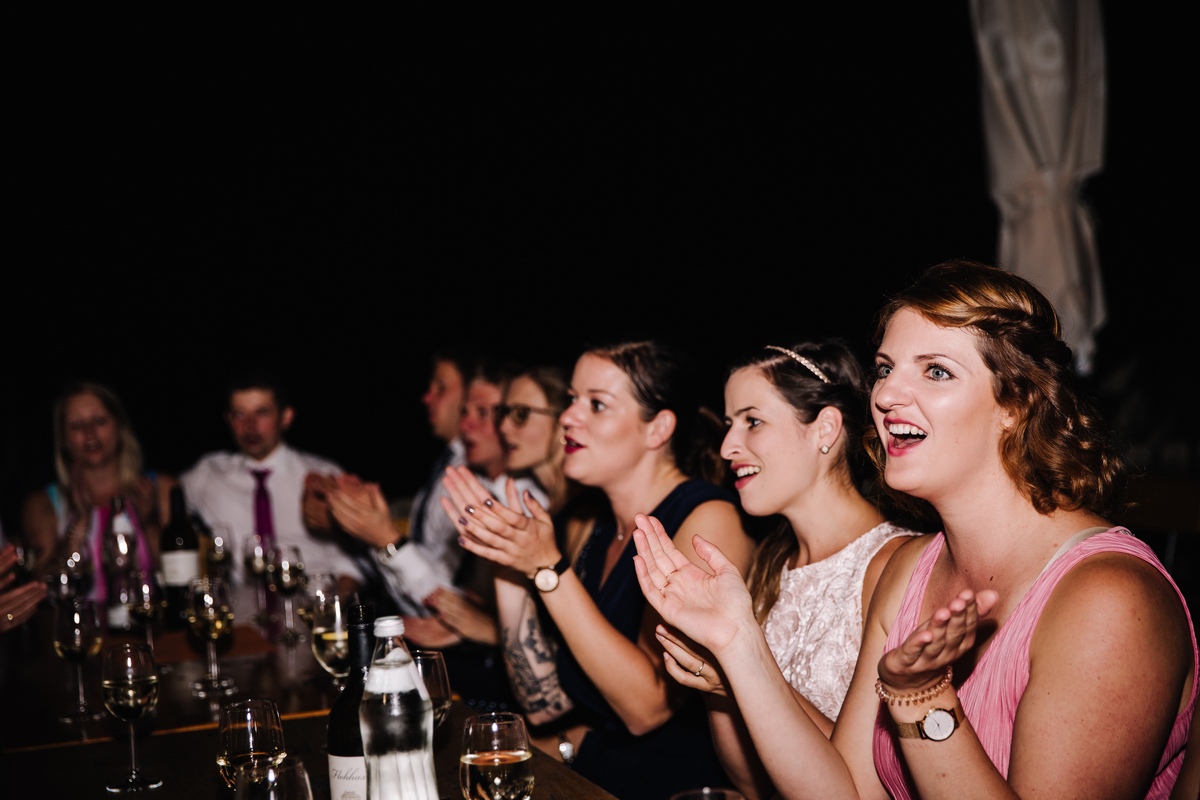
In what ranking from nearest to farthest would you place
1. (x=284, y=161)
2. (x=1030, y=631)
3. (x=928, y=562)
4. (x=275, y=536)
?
(x=1030, y=631), (x=928, y=562), (x=275, y=536), (x=284, y=161)

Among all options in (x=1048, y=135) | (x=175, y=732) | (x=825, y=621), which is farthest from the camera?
(x=1048, y=135)

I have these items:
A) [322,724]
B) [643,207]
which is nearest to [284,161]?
[643,207]

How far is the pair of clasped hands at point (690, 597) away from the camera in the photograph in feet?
4.27

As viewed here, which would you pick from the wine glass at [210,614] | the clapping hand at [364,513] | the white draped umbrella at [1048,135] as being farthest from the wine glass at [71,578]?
the white draped umbrella at [1048,135]

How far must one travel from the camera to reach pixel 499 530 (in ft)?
7.39

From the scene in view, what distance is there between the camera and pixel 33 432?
25.9 feet

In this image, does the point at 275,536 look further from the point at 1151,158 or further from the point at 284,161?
the point at 1151,158

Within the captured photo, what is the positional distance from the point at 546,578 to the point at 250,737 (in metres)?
0.94

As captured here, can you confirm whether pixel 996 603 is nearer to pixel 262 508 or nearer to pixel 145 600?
pixel 145 600

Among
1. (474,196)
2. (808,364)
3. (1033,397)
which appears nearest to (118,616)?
(808,364)

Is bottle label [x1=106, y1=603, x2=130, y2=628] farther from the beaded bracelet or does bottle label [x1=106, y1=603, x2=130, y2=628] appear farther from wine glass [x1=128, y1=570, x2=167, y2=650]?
the beaded bracelet

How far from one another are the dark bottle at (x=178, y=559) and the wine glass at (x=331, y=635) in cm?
113

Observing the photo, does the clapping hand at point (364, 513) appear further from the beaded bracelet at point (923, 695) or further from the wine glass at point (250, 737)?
the beaded bracelet at point (923, 695)

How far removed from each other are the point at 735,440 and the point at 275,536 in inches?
124
